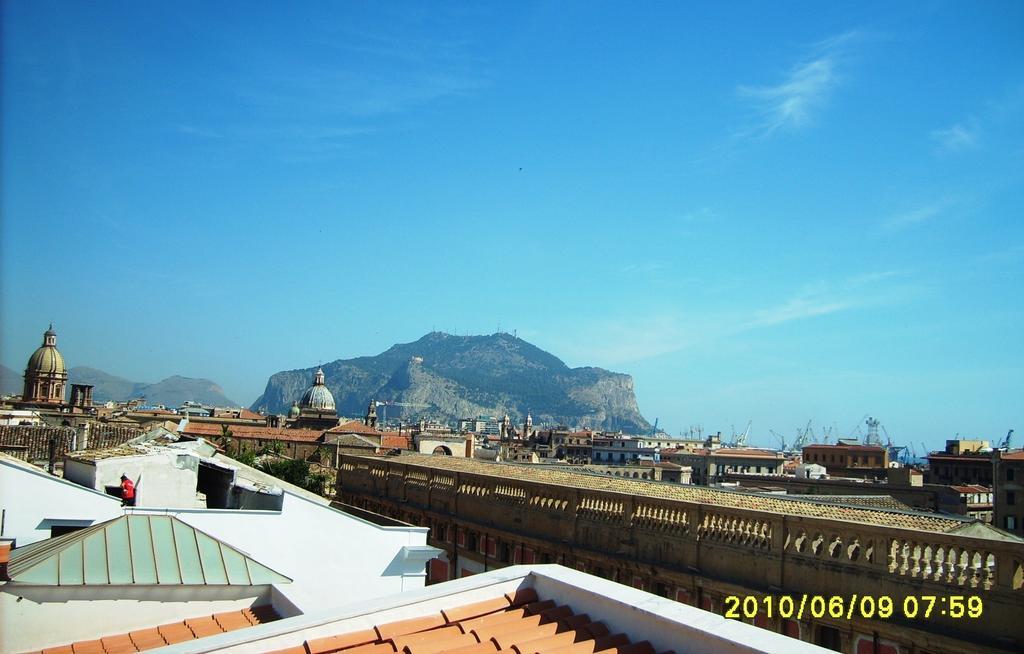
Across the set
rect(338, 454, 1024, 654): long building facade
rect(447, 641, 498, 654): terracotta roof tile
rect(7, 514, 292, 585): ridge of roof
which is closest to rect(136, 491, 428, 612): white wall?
rect(7, 514, 292, 585): ridge of roof

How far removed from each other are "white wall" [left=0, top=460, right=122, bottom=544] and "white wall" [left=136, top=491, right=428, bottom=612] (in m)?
1.70

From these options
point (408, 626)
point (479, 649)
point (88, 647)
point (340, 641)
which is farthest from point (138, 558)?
point (479, 649)

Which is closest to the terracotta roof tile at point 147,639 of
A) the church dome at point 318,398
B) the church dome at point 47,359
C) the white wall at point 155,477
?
the white wall at point 155,477

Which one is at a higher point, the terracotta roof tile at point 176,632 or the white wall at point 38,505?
the white wall at point 38,505

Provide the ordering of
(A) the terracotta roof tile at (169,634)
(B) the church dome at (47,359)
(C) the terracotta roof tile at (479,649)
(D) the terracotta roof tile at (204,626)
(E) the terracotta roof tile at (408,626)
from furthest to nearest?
(B) the church dome at (47,359)
(D) the terracotta roof tile at (204,626)
(A) the terracotta roof tile at (169,634)
(E) the terracotta roof tile at (408,626)
(C) the terracotta roof tile at (479,649)

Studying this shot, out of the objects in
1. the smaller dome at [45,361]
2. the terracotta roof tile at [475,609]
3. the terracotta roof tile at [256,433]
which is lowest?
the terracotta roof tile at [256,433]

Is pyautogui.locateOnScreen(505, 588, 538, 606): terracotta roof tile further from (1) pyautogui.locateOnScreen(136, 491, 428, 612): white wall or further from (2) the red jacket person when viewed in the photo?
(2) the red jacket person

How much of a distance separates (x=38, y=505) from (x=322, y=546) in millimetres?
4682

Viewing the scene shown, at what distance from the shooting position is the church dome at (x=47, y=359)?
98.8 metres

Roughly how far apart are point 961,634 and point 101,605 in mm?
10768

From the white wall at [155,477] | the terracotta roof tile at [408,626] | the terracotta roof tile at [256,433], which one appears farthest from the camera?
the terracotta roof tile at [256,433]
